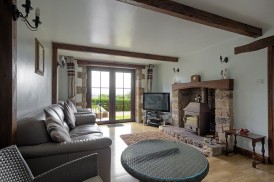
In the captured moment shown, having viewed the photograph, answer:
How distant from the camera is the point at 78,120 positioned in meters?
3.28

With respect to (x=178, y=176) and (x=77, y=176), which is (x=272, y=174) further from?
(x=77, y=176)

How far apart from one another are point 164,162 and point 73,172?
766mm

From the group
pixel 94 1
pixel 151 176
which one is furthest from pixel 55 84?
pixel 151 176

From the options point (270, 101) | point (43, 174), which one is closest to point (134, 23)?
point (43, 174)

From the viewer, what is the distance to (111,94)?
18.9ft

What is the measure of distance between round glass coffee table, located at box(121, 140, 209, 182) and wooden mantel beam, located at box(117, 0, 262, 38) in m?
1.60

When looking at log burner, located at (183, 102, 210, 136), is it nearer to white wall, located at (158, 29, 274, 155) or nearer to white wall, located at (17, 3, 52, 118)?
white wall, located at (158, 29, 274, 155)

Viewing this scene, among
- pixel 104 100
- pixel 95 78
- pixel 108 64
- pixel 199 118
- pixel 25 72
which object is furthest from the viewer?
pixel 104 100

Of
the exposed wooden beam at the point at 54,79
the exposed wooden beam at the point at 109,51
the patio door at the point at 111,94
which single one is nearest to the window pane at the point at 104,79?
the patio door at the point at 111,94

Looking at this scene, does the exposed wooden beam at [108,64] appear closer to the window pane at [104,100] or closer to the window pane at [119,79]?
the window pane at [119,79]

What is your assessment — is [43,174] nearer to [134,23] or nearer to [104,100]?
[134,23]

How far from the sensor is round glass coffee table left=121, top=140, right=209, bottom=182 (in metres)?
1.19

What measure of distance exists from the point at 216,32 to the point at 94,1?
2257 mm

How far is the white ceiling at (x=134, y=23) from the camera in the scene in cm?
202
